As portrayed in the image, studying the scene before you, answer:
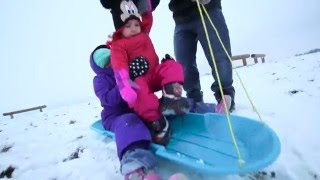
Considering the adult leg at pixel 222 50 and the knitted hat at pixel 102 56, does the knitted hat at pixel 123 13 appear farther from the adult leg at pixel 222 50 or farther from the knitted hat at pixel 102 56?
the adult leg at pixel 222 50

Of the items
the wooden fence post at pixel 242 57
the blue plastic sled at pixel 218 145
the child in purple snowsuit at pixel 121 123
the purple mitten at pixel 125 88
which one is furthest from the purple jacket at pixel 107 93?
the wooden fence post at pixel 242 57

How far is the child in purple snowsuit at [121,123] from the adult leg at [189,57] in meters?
0.95

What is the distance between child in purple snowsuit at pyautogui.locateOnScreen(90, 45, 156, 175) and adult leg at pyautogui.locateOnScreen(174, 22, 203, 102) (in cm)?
95

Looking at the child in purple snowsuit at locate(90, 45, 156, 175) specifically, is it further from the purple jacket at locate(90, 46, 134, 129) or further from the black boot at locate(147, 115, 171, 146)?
the black boot at locate(147, 115, 171, 146)

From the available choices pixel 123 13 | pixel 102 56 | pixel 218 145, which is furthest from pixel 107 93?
pixel 218 145

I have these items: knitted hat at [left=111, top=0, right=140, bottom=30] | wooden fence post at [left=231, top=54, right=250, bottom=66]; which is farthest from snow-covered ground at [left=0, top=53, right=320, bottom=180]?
wooden fence post at [left=231, top=54, right=250, bottom=66]

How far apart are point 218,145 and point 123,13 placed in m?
1.28

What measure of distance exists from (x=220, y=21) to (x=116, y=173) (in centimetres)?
175

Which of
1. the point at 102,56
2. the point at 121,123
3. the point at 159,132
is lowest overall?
the point at 159,132

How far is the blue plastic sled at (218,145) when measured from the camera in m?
1.30

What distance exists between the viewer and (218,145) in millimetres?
1769

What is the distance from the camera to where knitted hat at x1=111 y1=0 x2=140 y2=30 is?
219cm

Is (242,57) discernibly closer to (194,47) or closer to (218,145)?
(194,47)

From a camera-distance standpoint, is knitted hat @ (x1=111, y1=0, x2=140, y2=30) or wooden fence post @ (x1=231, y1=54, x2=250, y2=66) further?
wooden fence post @ (x1=231, y1=54, x2=250, y2=66)
